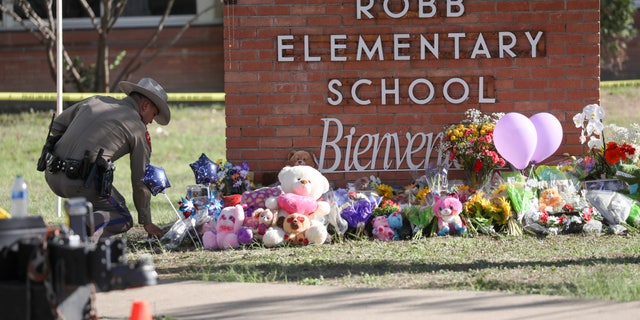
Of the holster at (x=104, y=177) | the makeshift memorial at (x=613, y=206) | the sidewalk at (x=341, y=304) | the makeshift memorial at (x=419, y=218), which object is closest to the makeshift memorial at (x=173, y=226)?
the holster at (x=104, y=177)

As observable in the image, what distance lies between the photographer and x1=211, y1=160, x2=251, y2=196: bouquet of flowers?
9.55 meters

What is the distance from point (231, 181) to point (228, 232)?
865 millimetres

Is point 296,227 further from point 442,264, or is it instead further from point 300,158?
point 442,264

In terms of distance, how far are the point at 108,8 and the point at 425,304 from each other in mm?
13171

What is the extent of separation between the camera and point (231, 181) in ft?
31.4

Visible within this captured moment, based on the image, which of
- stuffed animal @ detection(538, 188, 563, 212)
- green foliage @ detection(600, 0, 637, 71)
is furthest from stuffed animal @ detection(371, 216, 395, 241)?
green foliage @ detection(600, 0, 637, 71)

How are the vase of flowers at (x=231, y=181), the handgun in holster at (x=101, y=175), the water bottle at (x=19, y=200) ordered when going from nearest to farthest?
the water bottle at (x=19, y=200)
the handgun in holster at (x=101, y=175)
the vase of flowers at (x=231, y=181)

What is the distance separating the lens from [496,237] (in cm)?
896

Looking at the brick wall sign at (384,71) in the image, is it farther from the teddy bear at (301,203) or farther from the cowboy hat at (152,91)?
the cowboy hat at (152,91)

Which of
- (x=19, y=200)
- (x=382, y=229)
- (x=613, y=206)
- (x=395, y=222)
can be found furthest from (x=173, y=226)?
(x=19, y=200)

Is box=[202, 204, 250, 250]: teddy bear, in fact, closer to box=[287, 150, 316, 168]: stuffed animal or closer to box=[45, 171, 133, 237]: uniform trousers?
box=[45, 171, 133, 237]: uniform trousers

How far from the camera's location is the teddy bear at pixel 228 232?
8.77 metres

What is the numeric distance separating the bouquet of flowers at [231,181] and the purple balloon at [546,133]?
268 centimetres

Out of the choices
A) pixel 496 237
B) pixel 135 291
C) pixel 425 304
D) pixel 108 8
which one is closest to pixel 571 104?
pixel 496 237
